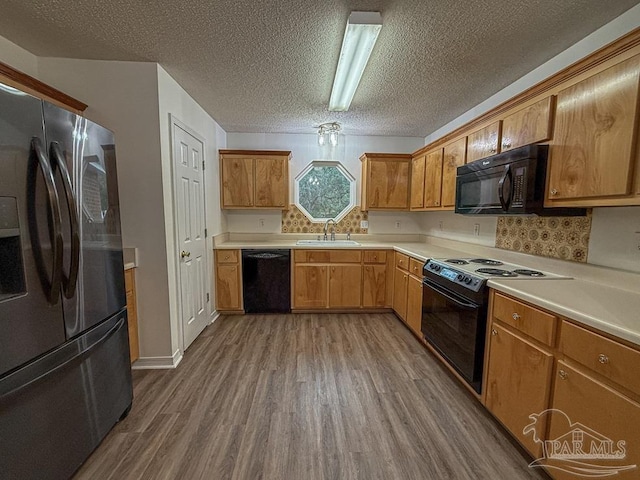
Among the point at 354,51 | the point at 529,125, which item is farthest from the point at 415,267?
the point at 354,51

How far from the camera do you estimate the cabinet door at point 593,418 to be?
3.17 feet

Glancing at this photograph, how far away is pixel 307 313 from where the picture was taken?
3.50 m

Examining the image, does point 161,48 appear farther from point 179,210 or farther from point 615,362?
point 615,362

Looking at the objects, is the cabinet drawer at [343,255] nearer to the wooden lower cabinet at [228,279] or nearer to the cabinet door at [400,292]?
the cabinet door at [400,292]

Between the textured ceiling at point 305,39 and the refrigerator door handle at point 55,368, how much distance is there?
1.79 metres

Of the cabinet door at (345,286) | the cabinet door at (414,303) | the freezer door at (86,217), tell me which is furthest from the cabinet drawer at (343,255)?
the freezer door at (86,217)

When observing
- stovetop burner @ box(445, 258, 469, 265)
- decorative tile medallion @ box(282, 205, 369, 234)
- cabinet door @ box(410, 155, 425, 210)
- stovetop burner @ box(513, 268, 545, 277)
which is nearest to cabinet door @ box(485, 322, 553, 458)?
stovetop burner @ box(513, 268, 545, 277)

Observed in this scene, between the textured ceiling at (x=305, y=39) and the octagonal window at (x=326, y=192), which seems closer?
the textured ceiling at (x=305, y=39)

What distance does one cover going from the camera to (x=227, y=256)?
335cm

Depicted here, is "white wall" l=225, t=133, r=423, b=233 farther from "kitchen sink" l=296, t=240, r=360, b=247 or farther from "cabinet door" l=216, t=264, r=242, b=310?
"cabinet door" l=216, t=264, r=242, b=310

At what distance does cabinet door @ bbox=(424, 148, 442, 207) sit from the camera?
290 cm

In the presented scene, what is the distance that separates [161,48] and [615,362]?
2954mm

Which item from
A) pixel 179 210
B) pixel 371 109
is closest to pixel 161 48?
pixel 179 210

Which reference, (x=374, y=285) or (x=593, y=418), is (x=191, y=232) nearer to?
(x=374, y=285)
